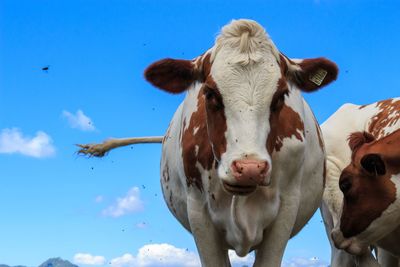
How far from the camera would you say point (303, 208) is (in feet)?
24.0

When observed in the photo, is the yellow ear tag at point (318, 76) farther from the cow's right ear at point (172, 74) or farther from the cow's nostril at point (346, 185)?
the cow's nostril at point (346, 185)

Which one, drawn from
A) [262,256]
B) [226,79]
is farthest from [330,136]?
[226,79]

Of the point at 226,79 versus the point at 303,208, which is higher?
the point at 226,79

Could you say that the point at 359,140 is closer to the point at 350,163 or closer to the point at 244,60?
the point at 350,163

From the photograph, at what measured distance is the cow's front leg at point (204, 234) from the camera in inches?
262

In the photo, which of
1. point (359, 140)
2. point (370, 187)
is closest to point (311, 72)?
point (370, 187)

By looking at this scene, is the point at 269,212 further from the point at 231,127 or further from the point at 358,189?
the point at 358,189

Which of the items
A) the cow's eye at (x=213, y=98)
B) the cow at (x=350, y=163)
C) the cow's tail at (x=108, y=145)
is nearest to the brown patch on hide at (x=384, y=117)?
the cow at (x=350, y=163)

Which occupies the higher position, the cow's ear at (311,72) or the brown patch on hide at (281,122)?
the cow's ear at (311,72)

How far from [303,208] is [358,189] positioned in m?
1.46

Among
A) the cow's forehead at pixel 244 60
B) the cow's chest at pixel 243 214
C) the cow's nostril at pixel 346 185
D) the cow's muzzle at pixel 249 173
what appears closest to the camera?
the cow's muzzle at pixel 249 173

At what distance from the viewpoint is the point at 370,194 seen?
8.49 meters

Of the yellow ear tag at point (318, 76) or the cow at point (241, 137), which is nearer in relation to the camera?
the cow at point (241, 137)

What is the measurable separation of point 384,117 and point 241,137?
5.41 m
